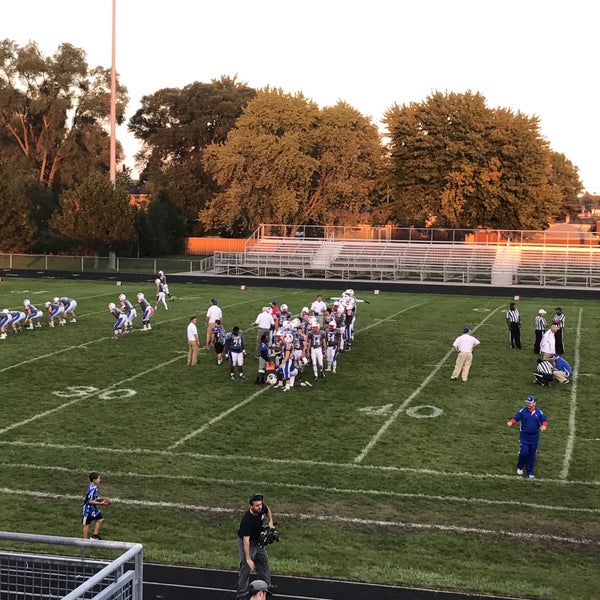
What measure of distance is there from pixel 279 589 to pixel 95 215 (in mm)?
44882

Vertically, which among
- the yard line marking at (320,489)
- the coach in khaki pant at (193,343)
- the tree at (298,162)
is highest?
the tree at (298,162)

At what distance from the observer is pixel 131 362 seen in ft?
76.7

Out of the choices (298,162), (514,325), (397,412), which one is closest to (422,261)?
(298,162)

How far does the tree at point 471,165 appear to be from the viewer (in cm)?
5875

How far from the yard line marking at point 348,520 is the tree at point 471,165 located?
4842 cm

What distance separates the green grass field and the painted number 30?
0.15 feet

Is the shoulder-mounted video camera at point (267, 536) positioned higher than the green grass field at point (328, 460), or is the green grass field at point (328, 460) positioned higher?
the shoulder-mounted video camera at point (267, 536)

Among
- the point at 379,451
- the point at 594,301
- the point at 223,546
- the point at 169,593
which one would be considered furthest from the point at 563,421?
the point at 594,301

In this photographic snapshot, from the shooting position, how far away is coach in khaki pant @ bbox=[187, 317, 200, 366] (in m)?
22.4

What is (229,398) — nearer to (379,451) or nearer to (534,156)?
(379,451)

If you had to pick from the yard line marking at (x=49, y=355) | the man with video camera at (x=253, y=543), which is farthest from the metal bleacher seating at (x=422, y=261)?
the man with video camera at (x=253, y=543)

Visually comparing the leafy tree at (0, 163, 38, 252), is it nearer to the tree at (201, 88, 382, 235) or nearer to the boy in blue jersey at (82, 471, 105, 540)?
the tree at (201, 88, 382, 235)

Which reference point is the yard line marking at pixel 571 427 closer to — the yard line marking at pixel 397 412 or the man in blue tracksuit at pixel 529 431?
the man in blue tracksuit at pixel 529 431

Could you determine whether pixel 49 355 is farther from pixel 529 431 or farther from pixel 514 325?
pixel 529 431
